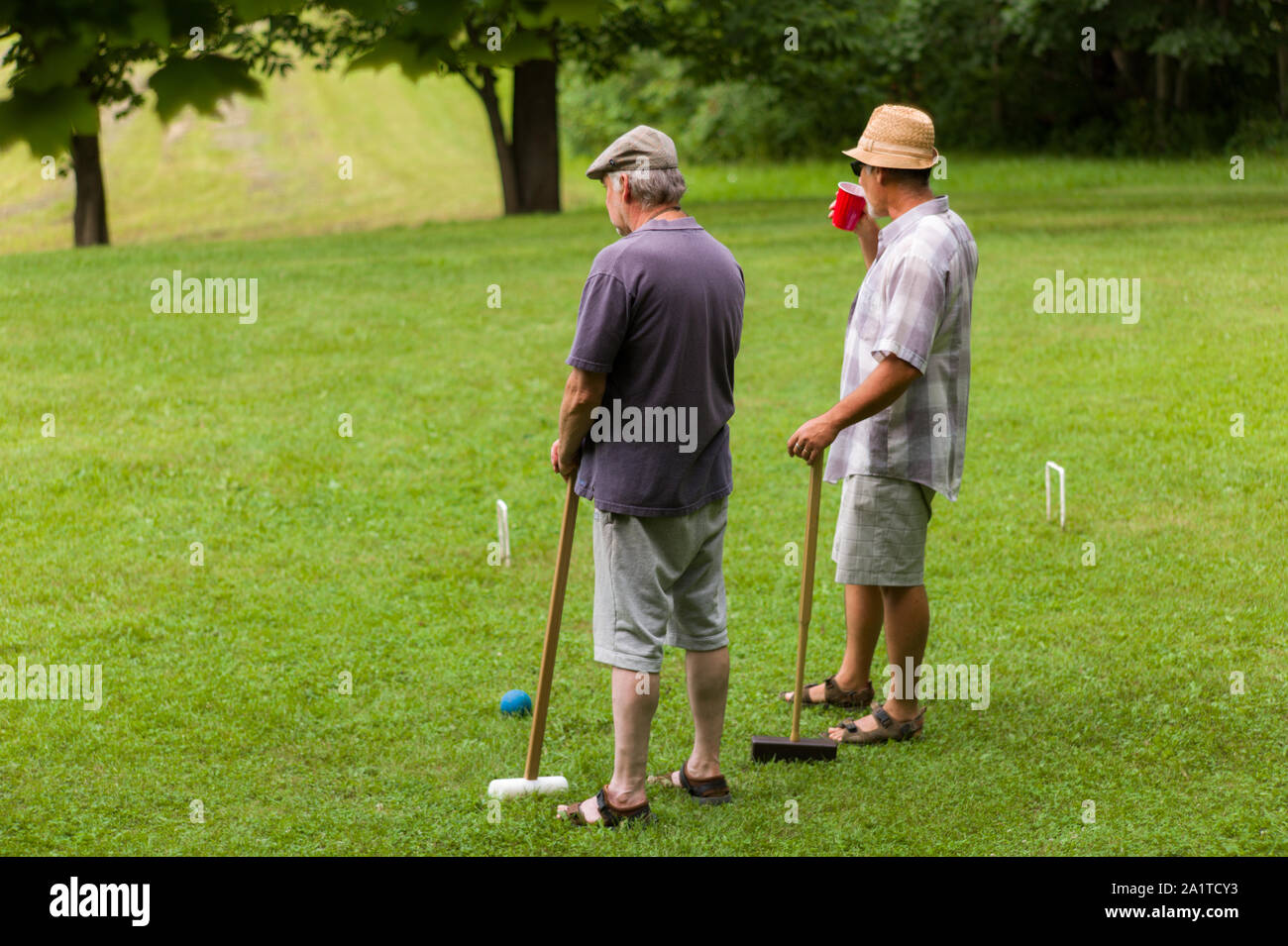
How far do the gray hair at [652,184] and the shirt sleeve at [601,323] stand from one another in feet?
0.98

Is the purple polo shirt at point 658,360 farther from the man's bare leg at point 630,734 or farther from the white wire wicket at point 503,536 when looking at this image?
the white wire wicket at point 503,536

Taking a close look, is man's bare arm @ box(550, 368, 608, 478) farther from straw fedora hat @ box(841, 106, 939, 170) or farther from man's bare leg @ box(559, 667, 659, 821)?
straw fedora hat @ box(841, 106, 939, 170)

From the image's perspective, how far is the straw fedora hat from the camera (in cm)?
457

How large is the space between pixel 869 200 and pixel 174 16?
2440 millimetres

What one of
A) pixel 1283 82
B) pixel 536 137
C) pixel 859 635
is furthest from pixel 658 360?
pixel 1283 82

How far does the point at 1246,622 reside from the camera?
6.19 meters

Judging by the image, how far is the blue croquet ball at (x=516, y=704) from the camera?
5383 mm

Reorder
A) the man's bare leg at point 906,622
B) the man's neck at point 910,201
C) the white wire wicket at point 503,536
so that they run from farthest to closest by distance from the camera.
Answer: the white wire wicket at point 503,536
the man's bare leg at point 906,622
the man's neck at point 910,201

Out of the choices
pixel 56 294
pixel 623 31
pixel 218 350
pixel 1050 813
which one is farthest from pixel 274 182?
pixel 1050 813

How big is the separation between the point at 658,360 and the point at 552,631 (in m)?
1.00

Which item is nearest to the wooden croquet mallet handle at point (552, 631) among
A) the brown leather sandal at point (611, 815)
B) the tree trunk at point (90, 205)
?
the brown leather sandal at point (611, 815)

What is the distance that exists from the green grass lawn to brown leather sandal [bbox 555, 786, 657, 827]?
7 centimetres
